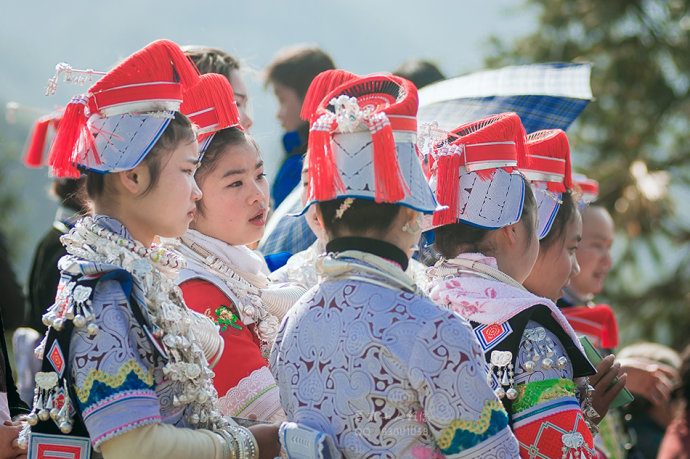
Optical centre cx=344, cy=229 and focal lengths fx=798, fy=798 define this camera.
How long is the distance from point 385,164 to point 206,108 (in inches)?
45.9

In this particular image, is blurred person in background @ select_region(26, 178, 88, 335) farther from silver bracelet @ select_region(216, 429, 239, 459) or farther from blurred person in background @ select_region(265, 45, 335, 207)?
silver bracelet @ select_region(216, 429, 239, 459)

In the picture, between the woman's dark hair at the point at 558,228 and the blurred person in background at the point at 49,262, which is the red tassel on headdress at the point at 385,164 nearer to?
the woman's dark hair at the point at 558,228

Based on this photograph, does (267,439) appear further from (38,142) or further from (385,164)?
(38,142)

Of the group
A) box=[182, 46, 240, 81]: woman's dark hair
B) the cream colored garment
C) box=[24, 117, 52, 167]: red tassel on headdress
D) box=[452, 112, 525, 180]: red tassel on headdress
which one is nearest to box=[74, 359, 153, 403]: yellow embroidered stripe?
the cream colored garment

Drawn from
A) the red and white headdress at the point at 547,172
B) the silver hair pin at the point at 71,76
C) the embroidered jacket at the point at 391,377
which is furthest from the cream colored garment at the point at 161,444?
the red and white headdress at the point at 547,172

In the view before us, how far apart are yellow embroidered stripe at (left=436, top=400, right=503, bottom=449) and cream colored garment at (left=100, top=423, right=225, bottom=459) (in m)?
0.61

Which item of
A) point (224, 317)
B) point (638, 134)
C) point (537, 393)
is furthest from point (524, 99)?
point (638, 134)

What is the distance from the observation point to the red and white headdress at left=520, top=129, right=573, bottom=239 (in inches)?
128

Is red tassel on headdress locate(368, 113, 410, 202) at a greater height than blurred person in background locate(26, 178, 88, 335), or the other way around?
red tassel on headdress locate(368, 113, 410, 202)

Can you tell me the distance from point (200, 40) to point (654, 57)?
5.56m

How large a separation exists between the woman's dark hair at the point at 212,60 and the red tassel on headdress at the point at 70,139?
5.05ft

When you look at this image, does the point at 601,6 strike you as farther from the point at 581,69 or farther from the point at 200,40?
the point at 200,40

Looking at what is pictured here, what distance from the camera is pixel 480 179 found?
280 cm

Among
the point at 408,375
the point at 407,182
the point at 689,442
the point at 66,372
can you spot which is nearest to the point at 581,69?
the point at 689,442
